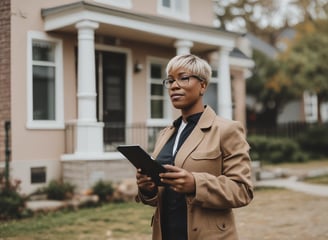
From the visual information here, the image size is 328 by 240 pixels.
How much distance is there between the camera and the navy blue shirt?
2.59 meters

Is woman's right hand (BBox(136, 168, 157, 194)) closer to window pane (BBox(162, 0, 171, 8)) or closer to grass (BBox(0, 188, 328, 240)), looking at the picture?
grass (BBox(0, 188, 328, 240))

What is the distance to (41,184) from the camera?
10.4 meters

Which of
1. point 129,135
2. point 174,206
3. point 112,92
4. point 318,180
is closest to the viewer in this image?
point 174,206

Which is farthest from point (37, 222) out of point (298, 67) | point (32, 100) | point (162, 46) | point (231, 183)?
point (298, 67)

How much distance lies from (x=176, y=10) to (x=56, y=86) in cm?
479

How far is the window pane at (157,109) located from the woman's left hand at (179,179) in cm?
1163

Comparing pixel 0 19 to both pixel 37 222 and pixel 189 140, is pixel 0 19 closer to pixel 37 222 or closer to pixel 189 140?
pixel 37 222

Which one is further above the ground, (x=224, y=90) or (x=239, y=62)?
(x=239, y=62)

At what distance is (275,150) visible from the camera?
19.8 meters

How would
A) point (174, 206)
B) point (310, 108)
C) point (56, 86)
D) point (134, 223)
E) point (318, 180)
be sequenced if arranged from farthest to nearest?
1. point (310, 108)
2. point (318, 180)
3. point (56, 86)
4. point (134, 223)
5. point (174, 206)

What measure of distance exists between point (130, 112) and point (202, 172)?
10.8 m

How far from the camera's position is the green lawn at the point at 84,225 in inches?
275

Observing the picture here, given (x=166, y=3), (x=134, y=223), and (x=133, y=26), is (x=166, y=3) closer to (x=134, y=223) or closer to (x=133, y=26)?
(x=133, y=26)

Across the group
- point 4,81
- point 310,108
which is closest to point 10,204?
point 4,81
